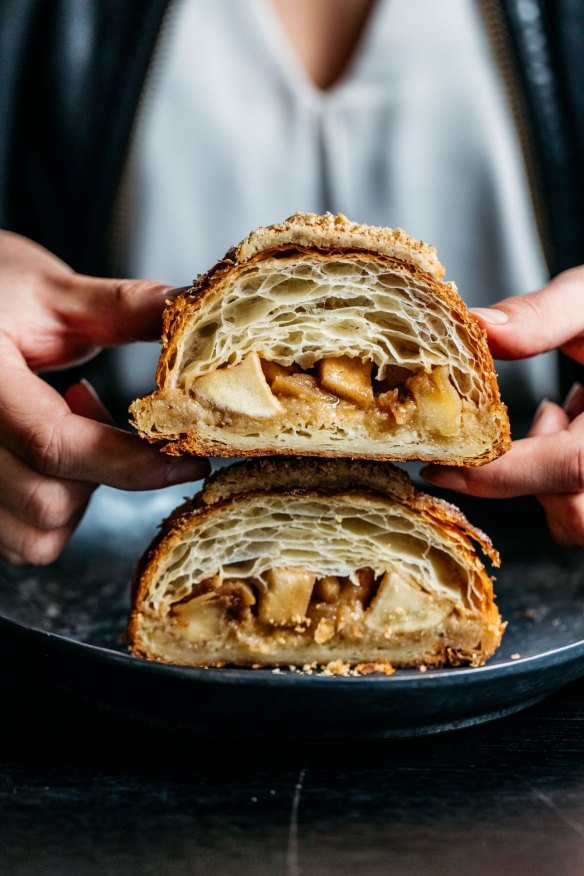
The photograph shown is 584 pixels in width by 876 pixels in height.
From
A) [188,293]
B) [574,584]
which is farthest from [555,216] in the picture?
[188,293]

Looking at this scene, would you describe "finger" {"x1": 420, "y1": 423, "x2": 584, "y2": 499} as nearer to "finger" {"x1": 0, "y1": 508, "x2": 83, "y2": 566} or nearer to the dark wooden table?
the dark wooden table

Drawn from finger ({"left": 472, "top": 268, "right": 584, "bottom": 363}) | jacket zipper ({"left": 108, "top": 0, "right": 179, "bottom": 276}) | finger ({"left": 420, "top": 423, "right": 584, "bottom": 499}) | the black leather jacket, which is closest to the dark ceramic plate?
finger ({"left": 420, "top": 423, "right": 584, "bottom": 499})

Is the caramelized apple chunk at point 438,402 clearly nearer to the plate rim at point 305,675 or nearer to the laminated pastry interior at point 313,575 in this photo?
the laminated pastry interior at point 313,575

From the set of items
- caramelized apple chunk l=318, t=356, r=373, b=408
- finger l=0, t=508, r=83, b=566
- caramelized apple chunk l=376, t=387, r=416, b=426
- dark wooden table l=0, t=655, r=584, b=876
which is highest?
caramelized apple chunk l=318, t=356, r=373, b=408

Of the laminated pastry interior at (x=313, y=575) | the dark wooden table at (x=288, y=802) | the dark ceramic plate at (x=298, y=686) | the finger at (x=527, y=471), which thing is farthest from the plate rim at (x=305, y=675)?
the finger at (x=527, y=471)

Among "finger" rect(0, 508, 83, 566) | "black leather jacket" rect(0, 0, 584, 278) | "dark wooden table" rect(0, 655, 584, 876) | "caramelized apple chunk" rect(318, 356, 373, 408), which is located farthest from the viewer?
"black leather jacket" rect(0, 0, 584, 278)

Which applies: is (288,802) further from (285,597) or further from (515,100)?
(515,100)
